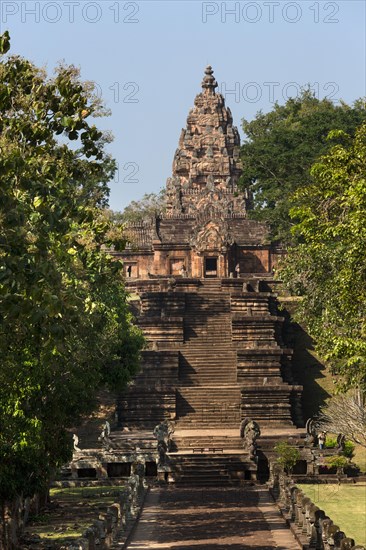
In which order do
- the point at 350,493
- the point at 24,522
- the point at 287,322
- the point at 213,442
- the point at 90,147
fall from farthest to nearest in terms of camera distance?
the point at 287,322
the point at 213,442
the point at 350,493
the point at 24,522
the point at 90,147

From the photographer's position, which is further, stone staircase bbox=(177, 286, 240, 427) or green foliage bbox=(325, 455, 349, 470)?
stone staircase bbox=(177, 286, 240, 427)

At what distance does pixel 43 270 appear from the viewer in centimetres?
1436

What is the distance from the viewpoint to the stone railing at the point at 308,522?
21.5 m

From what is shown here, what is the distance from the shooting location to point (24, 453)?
24234 millimetres

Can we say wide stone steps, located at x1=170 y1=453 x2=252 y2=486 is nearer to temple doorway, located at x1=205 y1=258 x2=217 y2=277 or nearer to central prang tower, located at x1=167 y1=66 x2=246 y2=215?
temple doorway, located at x1=205 y1=258 x2=217 y2=277

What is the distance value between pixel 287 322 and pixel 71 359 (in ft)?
102

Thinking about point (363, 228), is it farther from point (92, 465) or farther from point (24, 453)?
point (92, 465)

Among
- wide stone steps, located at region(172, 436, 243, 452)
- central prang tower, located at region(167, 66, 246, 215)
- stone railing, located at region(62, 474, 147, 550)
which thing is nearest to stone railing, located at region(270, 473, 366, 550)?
stone railing, located at region(62, 474, 147, 550)

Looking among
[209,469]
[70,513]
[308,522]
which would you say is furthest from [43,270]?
[209,469]

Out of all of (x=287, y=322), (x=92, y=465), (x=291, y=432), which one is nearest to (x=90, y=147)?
(x=92, y=465)

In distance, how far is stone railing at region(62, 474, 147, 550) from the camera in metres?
22.2

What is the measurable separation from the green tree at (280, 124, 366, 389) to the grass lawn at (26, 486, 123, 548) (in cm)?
757

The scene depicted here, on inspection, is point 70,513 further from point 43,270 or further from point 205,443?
point 43,270

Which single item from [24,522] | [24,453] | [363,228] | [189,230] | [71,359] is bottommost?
[24,522]
